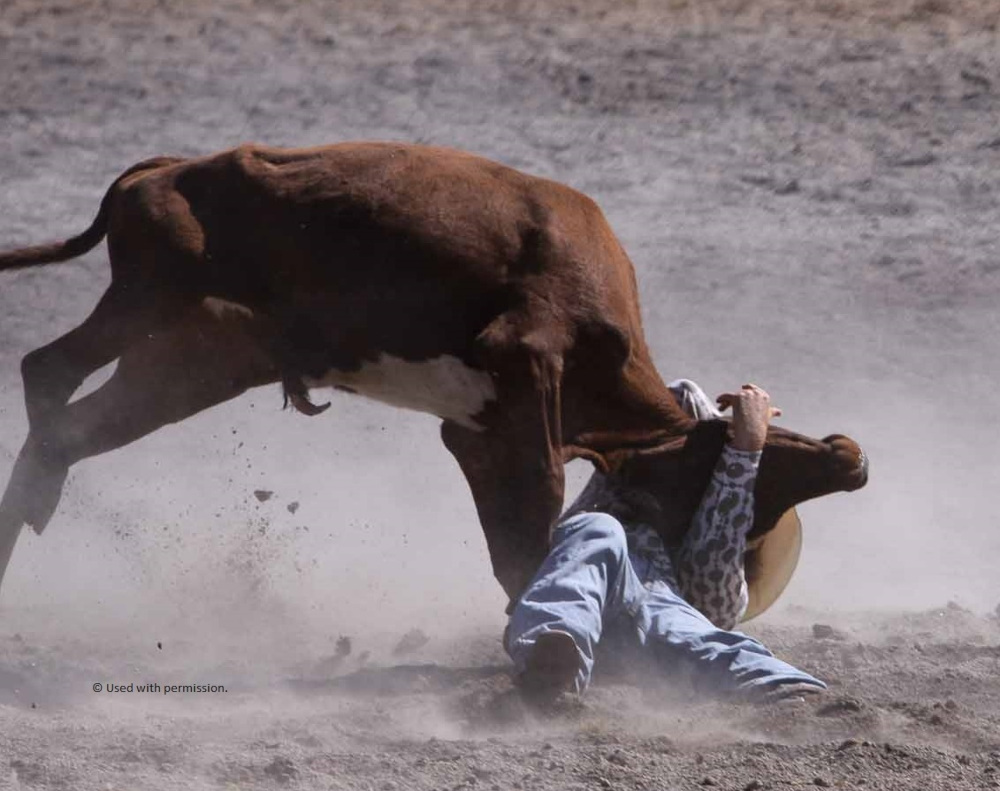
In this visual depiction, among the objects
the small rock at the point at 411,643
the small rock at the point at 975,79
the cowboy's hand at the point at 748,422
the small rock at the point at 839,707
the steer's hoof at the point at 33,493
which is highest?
the small rock at the point at 975,79

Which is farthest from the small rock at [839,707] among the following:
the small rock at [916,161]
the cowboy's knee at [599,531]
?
the small rock at [916,161]

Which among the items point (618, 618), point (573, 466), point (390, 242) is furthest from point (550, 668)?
point (573, 466)

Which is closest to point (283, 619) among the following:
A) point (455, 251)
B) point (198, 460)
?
point (455, 251)

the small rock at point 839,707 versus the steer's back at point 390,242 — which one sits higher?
the steer's back at point 390,242

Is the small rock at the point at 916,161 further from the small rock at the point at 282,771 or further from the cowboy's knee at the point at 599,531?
the small rock at the point at 282,771

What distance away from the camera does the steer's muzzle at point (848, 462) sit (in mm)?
5773

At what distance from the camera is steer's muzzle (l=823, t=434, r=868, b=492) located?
5.77m

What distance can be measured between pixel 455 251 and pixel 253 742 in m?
1.59

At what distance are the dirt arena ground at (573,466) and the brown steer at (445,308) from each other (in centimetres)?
60

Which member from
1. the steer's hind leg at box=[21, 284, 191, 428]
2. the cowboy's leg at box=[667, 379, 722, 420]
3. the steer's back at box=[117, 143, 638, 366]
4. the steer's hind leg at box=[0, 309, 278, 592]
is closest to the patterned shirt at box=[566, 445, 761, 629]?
the cowboy's leg at box=[667, 379, 722, 420]

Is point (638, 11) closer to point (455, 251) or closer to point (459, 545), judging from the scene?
point (459, 545)

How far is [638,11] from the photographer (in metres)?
12.7

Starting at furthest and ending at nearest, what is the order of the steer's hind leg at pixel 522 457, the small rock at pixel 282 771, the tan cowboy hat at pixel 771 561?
the tan cowboy hat at pixel 771 561 → the steer's hind leg at pixel 522 457 → the small rock at pixel 282 771

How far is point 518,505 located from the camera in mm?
5746
